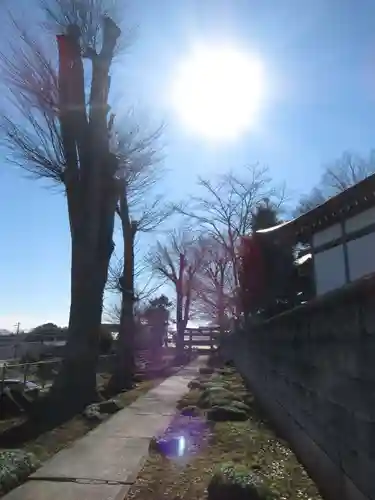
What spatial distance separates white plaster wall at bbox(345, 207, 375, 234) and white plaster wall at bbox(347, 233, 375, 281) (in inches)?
10.6

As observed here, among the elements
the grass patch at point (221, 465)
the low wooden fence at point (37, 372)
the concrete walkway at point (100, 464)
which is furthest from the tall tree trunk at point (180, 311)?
the grass patch at point (221, 465)

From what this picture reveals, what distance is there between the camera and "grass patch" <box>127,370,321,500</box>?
4.48m

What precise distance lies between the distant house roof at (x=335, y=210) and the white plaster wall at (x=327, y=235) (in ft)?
0.37

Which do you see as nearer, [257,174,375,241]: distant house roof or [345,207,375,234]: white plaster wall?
[257,174,375,241]: distant house roof

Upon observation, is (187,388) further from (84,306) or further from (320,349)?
(320,349)

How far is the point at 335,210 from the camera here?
10.7 metres

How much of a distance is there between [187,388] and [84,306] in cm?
602

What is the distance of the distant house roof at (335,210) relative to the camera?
938 centimetres

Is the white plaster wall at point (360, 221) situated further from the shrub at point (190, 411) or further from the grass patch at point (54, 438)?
the grass patch at point (54, 438)

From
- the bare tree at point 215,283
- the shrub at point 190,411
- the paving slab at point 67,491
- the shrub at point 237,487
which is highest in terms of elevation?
the bare tree at point 215,283

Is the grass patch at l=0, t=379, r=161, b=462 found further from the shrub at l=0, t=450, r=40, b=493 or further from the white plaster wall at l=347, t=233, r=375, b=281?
the white plaster wall at l=347, t=233, r=375, b=281

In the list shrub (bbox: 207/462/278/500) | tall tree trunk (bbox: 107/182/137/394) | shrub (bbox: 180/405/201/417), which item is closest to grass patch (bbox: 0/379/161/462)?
shrub (bbox: 180/405/201/417)

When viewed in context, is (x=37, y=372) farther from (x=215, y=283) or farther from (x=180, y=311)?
(x=215, y=283)

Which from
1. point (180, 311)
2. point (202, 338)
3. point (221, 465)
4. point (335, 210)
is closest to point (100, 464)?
point (221, 465)
